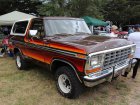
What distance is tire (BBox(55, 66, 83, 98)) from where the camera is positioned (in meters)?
4.51

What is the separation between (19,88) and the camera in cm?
557

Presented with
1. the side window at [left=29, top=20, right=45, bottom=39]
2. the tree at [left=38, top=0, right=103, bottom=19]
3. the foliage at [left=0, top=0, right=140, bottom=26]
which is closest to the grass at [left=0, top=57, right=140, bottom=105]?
the side window at [left=29, top=20, right=45, bottom=39]

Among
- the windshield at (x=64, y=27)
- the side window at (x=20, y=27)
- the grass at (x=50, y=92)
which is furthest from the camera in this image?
the side window at (x=20, y=27)

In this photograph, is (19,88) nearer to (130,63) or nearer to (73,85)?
(73,85)

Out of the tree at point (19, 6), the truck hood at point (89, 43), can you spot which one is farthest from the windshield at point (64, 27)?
the tree at point (19, 6)

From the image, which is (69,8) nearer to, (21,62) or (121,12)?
(21,62)

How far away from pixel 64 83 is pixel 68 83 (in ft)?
0.49

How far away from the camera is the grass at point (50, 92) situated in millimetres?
4711

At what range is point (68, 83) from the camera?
489 centimetres

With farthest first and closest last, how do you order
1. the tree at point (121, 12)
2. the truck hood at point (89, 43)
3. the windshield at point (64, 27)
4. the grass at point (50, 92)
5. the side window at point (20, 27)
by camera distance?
the tree at point (121, 12) → the side window at point (20, 27) → the windshield at point (64, 27) → the grass at point (50, 92) → the truck hood at point (89, 43)

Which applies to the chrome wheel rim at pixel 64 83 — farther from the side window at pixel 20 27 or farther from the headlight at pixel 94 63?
the side window at pixel 20 27

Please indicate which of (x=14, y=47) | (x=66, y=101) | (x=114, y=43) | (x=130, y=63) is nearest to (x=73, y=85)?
(x=66, y=101)

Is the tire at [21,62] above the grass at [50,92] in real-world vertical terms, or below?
above

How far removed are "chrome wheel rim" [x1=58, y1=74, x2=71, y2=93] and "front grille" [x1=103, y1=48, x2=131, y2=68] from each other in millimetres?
1110
